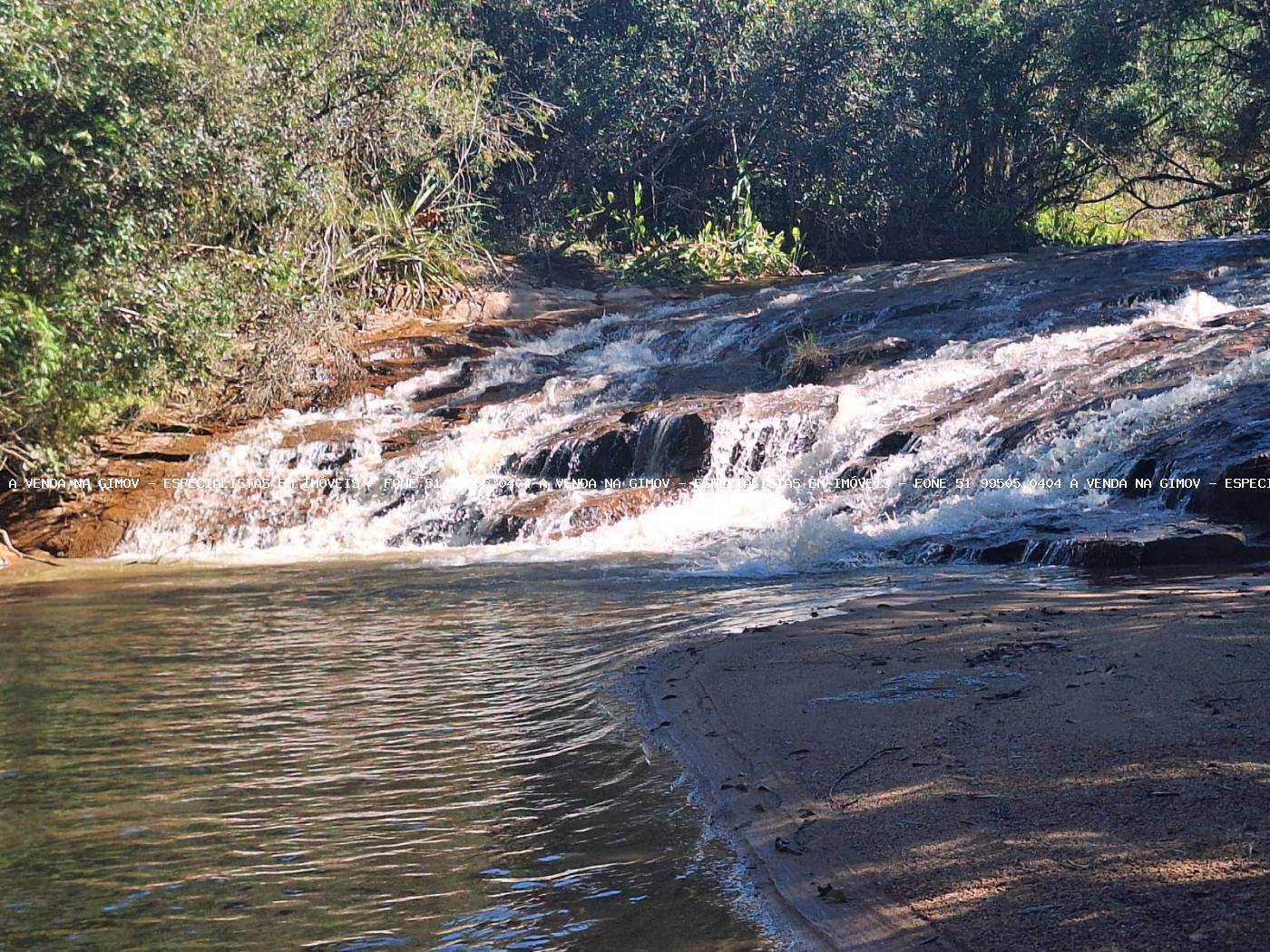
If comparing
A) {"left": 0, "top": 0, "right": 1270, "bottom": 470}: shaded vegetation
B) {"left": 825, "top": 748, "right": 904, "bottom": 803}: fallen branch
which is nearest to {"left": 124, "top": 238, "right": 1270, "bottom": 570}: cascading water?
{"left": 0, "top": 0, "right": 1270, "bottom": 470}: shaded vegetation

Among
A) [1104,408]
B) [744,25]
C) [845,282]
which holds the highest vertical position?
[744,25]

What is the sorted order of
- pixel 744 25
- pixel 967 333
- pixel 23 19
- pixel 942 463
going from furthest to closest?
pixel 744 25 → pixel 967 333 → pixel 942 463 → pixel 23 19

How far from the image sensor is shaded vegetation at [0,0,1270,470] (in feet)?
37.8

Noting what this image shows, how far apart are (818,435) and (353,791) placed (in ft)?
33.0

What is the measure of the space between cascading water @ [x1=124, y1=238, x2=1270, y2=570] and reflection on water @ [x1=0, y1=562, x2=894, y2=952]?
3416 mm

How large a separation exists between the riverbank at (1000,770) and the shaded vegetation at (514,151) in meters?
7.98

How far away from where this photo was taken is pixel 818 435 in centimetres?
1400

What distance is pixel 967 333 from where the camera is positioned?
17047 mm

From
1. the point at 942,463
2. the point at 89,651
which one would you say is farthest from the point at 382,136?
the point at 89,651

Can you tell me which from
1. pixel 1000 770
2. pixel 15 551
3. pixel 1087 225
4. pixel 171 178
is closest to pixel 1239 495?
pixel 1000 770

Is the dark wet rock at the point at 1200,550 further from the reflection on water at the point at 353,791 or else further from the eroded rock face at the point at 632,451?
the eroded rock face at the point at 632,451

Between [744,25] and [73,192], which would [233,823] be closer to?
[73,192]

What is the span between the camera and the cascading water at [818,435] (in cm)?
1084

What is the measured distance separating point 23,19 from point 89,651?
5.92 m
